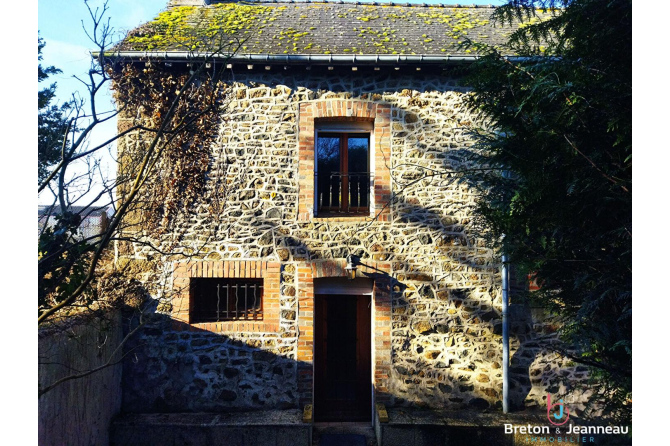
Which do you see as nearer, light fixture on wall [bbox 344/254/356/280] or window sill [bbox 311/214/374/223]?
light fixture on wall [bbox 344/254/356/280]

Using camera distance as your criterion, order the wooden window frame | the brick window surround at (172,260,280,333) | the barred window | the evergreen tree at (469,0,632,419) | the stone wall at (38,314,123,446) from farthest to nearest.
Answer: the wooden window frame, the barred window, the brick window surround at (172,260,280,333), the stone wall at (38,314,123,446), the evergreen tree at (469,0,632,419)

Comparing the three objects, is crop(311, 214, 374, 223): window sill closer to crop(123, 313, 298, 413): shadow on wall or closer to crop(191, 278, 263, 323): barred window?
crop(191, 278, 263, 323): barred window

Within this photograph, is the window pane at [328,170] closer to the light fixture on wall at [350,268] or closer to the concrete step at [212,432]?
the light fixture on wall at [350,268]

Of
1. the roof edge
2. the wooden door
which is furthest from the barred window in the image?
the roof edge

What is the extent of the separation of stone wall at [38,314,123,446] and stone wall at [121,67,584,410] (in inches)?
19.4

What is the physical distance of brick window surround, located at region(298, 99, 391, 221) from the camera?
226 inches

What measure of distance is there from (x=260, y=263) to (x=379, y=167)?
7.07 feet

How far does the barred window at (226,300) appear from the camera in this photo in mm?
5852

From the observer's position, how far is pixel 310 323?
569 cm

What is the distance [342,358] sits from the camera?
5984 millimetres

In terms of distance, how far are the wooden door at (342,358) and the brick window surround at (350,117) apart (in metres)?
1.35

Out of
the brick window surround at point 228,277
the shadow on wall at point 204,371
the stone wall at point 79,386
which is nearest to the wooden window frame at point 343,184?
the brick window surround at point 228,277

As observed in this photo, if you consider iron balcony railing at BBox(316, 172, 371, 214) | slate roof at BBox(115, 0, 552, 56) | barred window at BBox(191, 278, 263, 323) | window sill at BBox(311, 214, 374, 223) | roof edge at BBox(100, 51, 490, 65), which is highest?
slate roof at BBox(115, 0, 552, 56)
